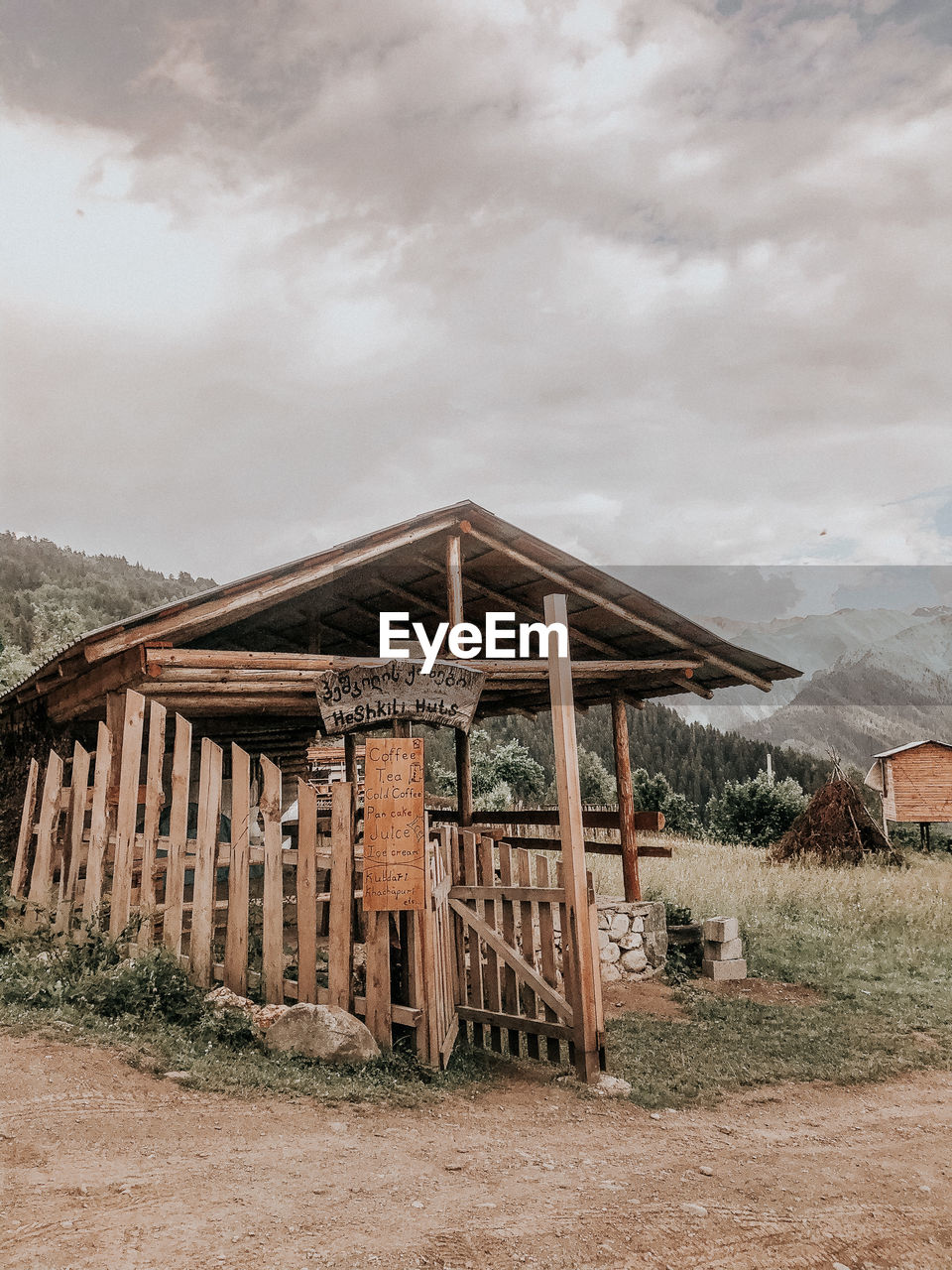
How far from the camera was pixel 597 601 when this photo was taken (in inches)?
373

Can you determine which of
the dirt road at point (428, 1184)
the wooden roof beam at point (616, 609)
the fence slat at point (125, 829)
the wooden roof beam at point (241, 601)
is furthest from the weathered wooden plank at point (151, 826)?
the wooden roof beam at point (616, 609)

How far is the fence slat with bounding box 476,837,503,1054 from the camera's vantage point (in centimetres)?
627

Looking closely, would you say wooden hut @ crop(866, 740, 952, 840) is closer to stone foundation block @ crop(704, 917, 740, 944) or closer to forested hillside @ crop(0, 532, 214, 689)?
stone foundation block @ crop(704, 917, 740, 944)

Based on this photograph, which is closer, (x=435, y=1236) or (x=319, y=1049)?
(x=435, y=1236)

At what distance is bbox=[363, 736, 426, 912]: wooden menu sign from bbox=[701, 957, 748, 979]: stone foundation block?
587 cm

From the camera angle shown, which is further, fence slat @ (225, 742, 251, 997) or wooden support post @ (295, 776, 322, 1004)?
fence slat @ (225, 742, 251, 997)

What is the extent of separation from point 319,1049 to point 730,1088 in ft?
10.2

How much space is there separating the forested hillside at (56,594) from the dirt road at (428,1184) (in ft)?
92.7

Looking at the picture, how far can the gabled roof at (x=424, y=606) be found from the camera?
7617mm

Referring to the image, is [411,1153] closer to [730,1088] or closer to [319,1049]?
[319,1049]

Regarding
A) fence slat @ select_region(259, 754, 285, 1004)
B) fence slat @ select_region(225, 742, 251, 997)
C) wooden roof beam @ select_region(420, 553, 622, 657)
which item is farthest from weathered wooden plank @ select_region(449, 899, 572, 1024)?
wooden roof beam @ select_region(420, 553, 622, 657)

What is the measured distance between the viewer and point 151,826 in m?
6.43

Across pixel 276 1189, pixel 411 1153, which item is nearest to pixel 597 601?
pixel 411 1153

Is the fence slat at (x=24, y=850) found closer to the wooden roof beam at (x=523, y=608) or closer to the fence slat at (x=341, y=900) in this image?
the fence slat at (x=341, y=900)
